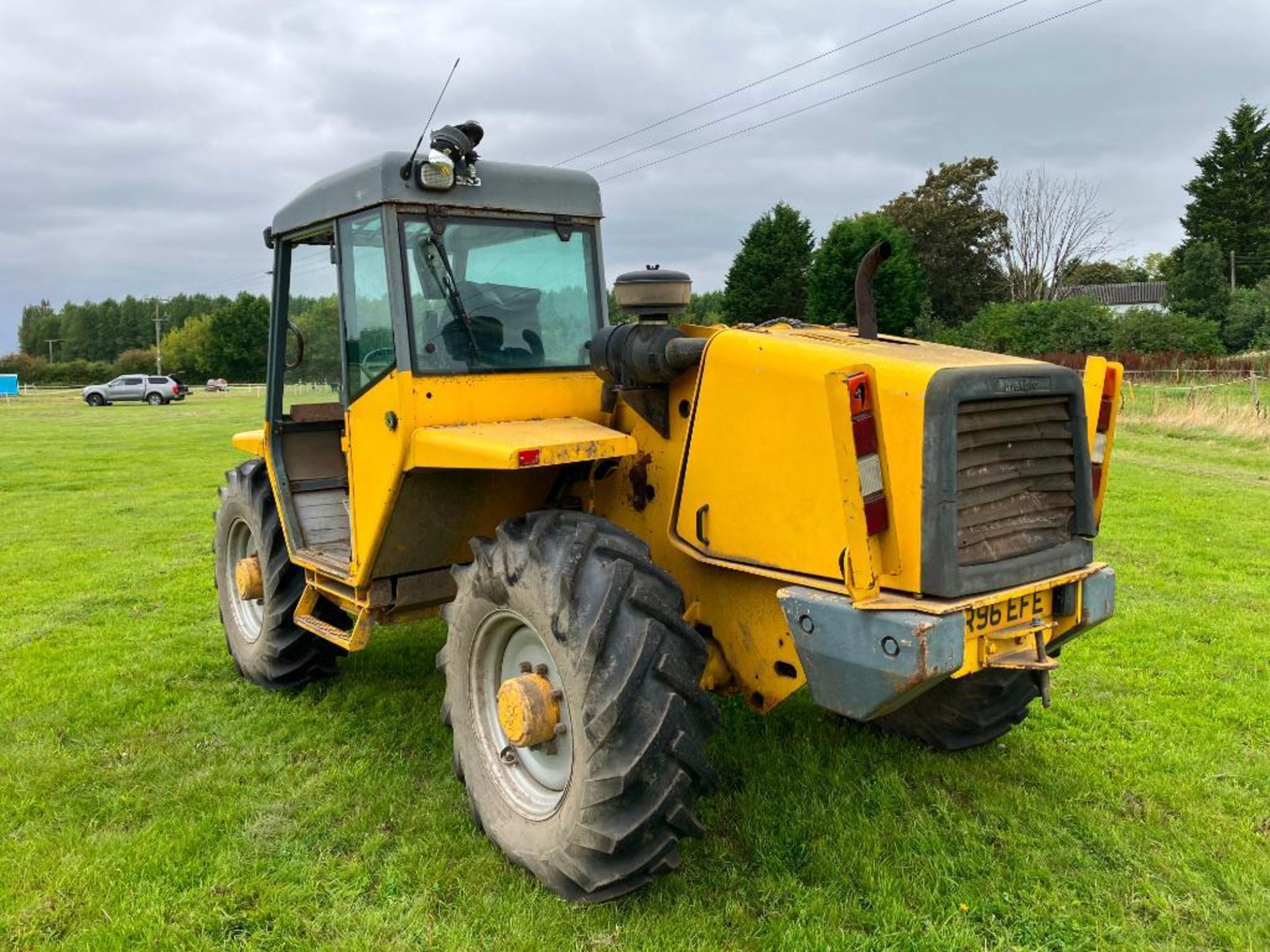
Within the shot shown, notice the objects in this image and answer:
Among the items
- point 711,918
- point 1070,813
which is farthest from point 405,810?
point 1070,813

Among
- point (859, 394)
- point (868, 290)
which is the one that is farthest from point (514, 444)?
point (868, 290)

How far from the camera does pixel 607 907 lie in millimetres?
3172

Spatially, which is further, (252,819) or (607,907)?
(252,819)

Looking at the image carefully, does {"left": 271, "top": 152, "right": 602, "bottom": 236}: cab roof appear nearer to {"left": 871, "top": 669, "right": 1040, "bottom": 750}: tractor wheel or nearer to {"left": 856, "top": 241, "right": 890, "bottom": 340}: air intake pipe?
{"left": 856, "top": 241, "right": 890, "bottom": 340}: air intake pipe

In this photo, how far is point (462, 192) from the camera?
4012 millimetres

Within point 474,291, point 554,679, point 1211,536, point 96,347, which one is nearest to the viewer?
point 554,679

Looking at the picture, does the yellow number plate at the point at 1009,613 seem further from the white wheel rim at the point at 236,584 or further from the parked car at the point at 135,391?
the parked car at the point at 135,391

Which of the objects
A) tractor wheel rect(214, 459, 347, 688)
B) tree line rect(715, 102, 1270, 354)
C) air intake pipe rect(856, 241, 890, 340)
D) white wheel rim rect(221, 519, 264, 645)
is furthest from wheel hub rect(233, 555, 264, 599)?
tree line rect(715, 102, 1270, 354)

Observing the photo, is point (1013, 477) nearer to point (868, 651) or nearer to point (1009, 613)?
point (1009, 613)

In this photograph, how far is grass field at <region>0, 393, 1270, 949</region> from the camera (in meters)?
3.12

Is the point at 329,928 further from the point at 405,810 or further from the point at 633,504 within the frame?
the point at 633,504

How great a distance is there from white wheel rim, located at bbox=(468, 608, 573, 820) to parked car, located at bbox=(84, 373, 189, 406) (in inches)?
1906

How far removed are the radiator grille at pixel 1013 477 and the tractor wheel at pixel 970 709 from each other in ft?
2.92

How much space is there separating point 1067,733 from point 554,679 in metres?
2.63
